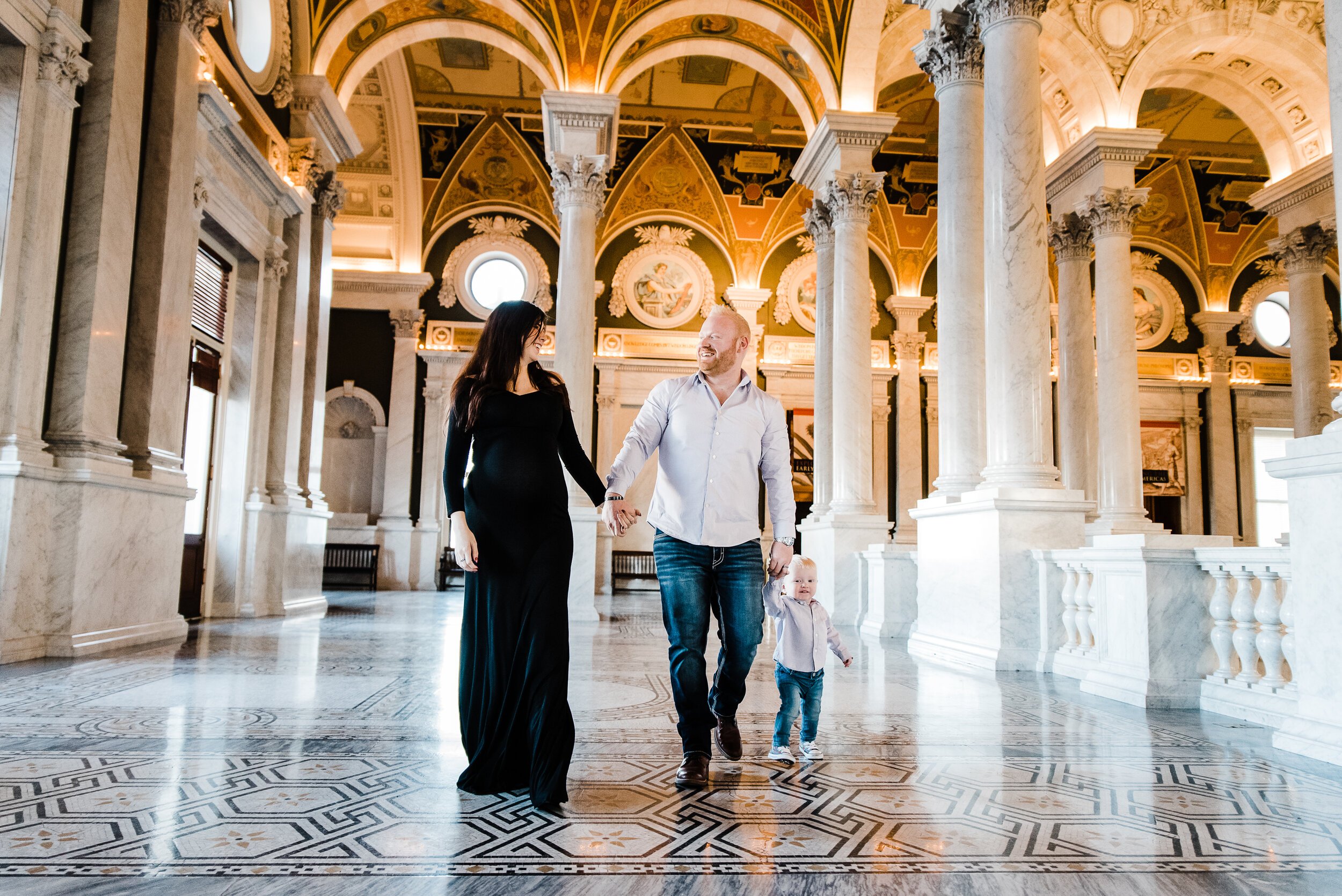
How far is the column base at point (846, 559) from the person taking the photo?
10594 mm

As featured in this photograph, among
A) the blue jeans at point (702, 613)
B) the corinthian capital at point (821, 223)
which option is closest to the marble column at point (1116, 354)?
the corinthian capital at point (821, 223)

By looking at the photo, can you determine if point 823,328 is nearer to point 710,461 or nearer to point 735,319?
point 735,319

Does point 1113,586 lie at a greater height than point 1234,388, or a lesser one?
lesser

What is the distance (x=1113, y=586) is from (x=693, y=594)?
3.55 m

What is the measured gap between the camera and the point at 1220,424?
63.0 ft

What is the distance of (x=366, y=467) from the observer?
17797 mm

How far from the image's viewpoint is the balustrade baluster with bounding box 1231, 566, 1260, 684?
470cm

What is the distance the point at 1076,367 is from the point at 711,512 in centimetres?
1041

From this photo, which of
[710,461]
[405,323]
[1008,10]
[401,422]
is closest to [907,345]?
[405,323]

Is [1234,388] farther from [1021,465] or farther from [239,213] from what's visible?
[239,213]

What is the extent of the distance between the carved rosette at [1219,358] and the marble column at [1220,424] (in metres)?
0.01

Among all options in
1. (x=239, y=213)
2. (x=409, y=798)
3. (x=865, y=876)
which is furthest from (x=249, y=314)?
(x=865, y=876)

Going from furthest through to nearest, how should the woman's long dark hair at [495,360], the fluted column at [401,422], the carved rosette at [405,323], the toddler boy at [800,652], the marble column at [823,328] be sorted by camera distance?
1. the carved rosette at [405,323]
2. the fluted column at [401,422]
3. the marble column at [823,328]
4. the toddler boy at [800,652]
5. the woman's long dark hair at [495,360]

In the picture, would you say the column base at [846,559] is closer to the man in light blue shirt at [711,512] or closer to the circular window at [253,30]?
the man in light blue shirt at [711,512]
